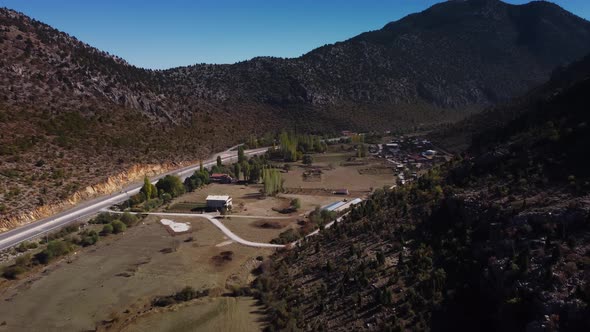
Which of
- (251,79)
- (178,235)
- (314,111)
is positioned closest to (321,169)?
(178,235)

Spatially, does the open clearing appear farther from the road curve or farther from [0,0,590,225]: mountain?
[0,0,590,225]: mountain

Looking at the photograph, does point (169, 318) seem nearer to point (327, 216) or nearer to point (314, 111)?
point (327, 216)

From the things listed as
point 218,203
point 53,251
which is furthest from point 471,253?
point 218,203

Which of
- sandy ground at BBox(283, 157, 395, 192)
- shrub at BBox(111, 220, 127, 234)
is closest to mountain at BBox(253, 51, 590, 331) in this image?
shrub at BBox(111, 220, 127, 234)

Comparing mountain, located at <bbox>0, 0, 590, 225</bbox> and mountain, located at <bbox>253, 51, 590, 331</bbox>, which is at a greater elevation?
mountain, located at <bbox>0, 0, 590, 225</bbox>

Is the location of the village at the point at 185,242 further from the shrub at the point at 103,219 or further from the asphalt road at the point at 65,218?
A: the asphalt road at the point at 65,218

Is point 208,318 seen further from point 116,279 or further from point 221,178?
point 221,178
